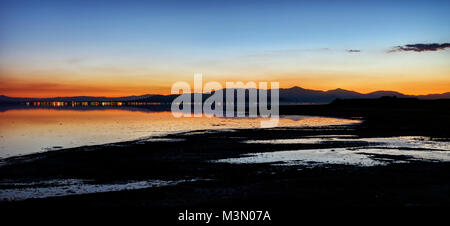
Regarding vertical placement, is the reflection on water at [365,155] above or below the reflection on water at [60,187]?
above

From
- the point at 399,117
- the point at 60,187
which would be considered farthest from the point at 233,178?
the point at 399,117

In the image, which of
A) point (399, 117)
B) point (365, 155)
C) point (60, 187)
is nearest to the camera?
point (60, 187)

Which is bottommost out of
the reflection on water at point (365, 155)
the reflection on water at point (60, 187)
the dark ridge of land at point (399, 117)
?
the reflection on water at point (60, 187)

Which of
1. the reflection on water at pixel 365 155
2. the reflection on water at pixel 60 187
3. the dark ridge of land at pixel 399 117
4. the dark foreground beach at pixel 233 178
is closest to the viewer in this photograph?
the dark foreground beach at pixel 233 178

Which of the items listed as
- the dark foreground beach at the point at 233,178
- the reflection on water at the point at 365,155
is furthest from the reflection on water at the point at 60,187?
the reflection on water at the point at 365,155

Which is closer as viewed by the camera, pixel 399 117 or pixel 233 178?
pixel 233 178

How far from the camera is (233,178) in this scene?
14.1 meters

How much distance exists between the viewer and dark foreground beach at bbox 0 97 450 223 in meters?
10.6

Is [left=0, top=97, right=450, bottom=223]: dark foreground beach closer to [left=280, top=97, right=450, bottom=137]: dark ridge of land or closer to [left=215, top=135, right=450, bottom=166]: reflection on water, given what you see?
[left=215, top=135, right=450, bottom=166]: reflection on water

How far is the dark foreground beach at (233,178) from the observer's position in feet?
34.8

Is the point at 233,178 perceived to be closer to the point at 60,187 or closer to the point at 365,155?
the point at 60,187

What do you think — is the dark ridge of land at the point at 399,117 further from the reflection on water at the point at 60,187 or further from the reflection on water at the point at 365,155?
the reflection on water at the point at 60,187
